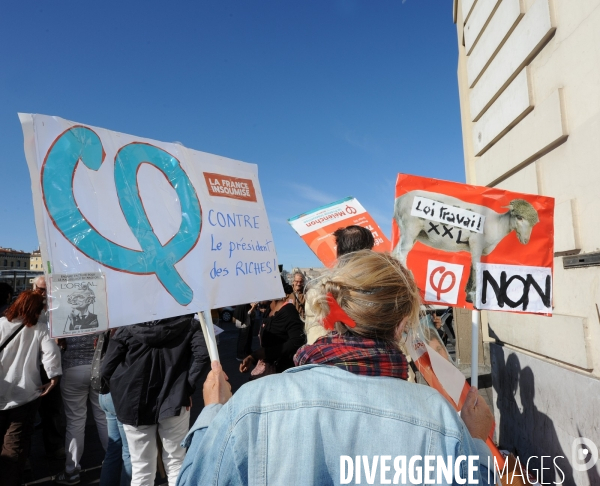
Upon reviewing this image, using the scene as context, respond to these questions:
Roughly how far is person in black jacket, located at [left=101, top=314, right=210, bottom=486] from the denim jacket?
200 cm

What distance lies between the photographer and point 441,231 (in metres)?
2.58

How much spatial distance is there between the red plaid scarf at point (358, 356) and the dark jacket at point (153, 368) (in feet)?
6.65

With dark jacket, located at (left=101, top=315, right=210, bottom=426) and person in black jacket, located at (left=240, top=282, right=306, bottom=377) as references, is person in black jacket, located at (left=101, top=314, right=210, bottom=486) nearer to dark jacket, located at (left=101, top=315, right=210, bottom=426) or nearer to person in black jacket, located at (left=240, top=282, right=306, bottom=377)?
dark jacket, located at (left=101, top=315, right=210, bottom=426)

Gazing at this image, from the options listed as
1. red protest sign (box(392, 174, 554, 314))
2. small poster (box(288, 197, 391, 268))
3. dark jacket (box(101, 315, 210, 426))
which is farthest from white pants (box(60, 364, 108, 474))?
red protest sign (box(392, 174, 554, 314))

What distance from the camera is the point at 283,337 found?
4.27 metres

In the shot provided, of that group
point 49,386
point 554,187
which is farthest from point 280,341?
point 554,187

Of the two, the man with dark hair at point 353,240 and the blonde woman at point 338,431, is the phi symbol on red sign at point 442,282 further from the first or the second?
the blonde woman at point 338,431

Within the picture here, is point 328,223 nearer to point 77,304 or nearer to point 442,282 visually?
point 442,282

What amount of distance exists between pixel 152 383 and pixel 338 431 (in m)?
2.26

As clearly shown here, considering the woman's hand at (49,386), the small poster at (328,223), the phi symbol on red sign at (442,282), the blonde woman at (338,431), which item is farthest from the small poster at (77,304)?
the woman's hand at (49,386)

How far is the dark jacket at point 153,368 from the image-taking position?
2.93m

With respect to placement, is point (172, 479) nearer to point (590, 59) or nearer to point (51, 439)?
point (51, 439)

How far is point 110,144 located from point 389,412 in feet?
5.27

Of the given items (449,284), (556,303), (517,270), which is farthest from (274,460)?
(556,303)
